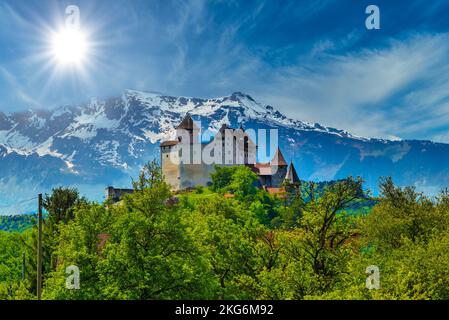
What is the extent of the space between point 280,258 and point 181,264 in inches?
338

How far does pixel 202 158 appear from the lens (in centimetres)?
13188

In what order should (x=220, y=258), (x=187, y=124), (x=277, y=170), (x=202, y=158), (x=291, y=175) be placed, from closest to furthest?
1. (x=220, y=258)
2. (x=291, y=175)
3. (x=202, y=158)
4. (x=277, y=170)
5. (x=187, y=124)

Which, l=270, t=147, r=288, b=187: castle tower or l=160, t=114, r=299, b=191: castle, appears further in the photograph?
l=270, t=147, r=288, b=187: castle tower

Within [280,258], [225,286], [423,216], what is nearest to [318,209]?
[280,258]

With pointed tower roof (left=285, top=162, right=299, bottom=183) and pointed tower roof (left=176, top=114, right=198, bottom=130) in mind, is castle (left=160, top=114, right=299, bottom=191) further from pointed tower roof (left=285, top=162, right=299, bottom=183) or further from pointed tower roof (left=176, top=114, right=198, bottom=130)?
pointed tower roof (left=285, top=162, right=299, bottom=183)

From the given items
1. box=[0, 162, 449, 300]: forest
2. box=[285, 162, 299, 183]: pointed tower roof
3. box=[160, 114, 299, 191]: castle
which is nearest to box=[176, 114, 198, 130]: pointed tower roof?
box=[160, 114, 299, 191]: castle

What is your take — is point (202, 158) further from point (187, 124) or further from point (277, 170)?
point (277, 170)

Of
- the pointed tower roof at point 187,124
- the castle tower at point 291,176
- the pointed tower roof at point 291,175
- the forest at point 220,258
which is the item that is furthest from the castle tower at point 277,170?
the forest at point 220,258

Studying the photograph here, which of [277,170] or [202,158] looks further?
[277,170]

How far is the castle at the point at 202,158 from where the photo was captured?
131 meters

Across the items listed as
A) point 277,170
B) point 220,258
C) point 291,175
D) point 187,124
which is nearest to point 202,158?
point 187,124

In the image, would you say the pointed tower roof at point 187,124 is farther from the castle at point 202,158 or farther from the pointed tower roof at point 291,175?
the pointed tower roof at point 291,175

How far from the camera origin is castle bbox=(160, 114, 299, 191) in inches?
5167
